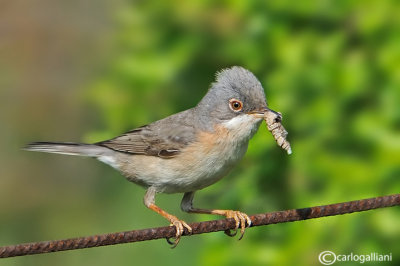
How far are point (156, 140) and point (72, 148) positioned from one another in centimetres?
61

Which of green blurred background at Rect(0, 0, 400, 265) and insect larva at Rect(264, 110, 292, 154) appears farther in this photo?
green blurred background at Rect(0, 0, 400, 265)

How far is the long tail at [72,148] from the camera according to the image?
504 cm

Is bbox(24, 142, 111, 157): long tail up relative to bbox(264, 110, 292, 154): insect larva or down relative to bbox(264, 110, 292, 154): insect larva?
down

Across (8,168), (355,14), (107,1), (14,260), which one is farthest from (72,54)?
(355,14)

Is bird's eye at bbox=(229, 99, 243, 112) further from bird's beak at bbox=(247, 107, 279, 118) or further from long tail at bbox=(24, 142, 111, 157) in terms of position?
long tail at bbox=(24, 142, 111, 157)

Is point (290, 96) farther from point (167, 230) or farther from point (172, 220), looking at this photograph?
point (167, 230)

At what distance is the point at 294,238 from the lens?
4730 millimetres

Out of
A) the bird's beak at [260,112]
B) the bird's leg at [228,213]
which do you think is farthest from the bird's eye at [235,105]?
the bird's leg at [228,213]

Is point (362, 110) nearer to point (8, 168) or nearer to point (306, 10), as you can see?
point (306, 10)

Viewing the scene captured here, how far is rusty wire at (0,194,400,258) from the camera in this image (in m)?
2.89

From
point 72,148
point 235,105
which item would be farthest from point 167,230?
point 72,148

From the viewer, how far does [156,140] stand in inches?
191

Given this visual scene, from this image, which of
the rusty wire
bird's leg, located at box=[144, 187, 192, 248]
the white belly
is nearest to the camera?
the rusty wire

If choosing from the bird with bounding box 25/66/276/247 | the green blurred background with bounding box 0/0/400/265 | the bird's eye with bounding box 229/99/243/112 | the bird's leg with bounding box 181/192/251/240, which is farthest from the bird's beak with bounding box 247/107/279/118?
the bird's leg with bounding box 181/192/251/240
